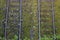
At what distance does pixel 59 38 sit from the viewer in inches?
614

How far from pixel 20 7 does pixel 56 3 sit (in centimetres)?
56

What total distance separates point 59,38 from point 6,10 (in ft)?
3.03

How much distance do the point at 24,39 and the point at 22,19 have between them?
1.02 feet

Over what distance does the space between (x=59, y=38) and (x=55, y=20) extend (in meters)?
0.29

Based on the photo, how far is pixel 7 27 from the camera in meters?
15.6

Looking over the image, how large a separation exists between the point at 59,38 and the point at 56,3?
21.4 inches

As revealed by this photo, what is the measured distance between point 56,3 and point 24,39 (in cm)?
75

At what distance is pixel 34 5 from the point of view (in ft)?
51.2

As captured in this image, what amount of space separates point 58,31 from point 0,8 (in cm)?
96

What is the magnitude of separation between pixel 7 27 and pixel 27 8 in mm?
427

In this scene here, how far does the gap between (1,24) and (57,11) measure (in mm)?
888

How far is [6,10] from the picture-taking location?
15609 mm

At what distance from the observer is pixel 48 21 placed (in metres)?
15.6

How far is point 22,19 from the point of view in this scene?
1562cm
